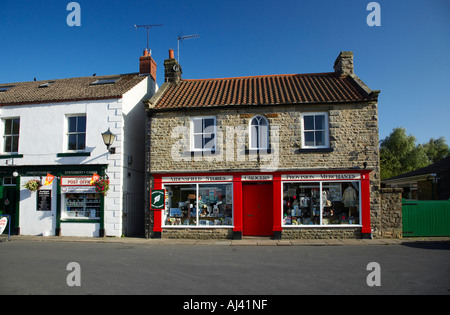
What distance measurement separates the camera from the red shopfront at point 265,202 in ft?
46.0

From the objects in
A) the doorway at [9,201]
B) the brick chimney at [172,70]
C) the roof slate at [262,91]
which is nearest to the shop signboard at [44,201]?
the doorway at [9,201]

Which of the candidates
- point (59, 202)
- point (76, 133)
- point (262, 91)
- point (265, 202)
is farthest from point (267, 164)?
point (59, 202)

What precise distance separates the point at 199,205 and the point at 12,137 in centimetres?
1009

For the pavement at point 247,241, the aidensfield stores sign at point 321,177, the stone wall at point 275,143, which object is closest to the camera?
the pavement at point 247,241

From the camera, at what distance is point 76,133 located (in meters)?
15.8

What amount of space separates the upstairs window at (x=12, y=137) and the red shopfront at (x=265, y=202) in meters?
7.66

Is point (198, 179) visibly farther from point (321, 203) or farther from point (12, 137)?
point (12, 137)

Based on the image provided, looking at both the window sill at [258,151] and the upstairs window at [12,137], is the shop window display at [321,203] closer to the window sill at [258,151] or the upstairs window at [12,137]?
the window sill at [258,151]

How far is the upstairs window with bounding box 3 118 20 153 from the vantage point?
54.0 feet

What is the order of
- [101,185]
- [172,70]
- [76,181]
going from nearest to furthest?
[101,185] < [76,181] < [172,70]

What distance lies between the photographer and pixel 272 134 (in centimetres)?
1444
